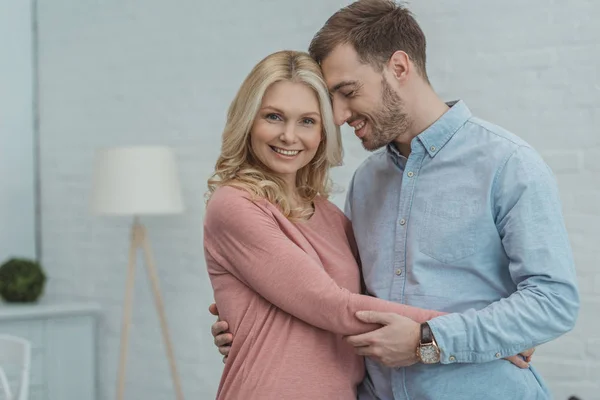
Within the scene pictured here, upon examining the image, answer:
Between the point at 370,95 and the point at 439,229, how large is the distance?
13.3 inches

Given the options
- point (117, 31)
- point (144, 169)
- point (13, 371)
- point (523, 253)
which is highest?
point (523, 253)

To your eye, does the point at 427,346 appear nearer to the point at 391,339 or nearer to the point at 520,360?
the point at 391,339

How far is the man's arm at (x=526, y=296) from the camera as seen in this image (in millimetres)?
1722

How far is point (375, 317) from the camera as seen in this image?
177cm

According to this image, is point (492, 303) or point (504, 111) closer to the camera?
point (492, 303)

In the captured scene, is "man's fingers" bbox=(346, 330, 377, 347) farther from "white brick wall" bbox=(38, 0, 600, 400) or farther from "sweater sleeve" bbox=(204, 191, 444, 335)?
"white brick wall" bbox=(38, 0, 600, 400)

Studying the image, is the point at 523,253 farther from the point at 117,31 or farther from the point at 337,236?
the point at 117,31

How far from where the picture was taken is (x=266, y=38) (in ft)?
12.4

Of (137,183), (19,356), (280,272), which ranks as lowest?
(19,356)

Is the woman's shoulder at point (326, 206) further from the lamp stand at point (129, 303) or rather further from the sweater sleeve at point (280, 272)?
the lamp stand at point (129, 303)

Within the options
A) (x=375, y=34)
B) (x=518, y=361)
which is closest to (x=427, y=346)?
(x=518, y=361)

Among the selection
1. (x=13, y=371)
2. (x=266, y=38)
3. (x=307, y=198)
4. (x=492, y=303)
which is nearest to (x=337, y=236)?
(x=307, y=198)

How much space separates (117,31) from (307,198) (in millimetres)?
2628

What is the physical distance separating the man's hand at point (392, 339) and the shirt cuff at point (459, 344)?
0.04 meters
